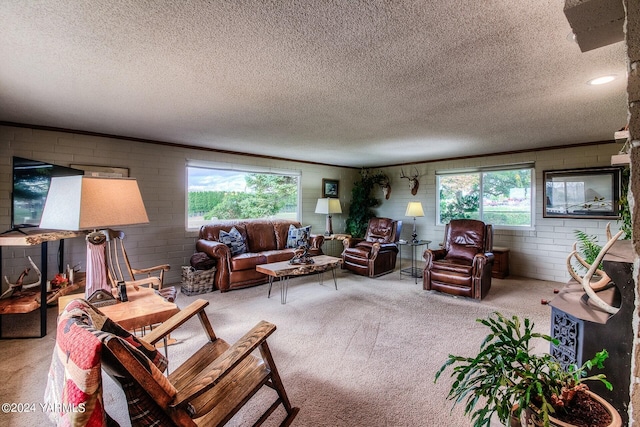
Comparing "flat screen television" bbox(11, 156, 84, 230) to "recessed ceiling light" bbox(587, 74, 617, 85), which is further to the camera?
"flat screen television" bbox(11, 156, 84, 230)

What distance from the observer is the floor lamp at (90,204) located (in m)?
1.69

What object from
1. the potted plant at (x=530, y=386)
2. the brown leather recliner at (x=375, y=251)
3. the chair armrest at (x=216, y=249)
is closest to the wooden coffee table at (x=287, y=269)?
the chair armrest at (x=216, y=249)

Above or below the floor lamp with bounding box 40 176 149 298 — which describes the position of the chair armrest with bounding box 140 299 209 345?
below

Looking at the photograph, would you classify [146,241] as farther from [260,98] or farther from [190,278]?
[260,98]

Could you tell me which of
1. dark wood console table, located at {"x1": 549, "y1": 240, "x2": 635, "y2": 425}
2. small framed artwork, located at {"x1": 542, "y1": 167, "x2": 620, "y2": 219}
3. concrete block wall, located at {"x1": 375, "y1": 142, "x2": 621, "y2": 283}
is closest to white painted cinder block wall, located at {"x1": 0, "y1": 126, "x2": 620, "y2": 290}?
concrete block wall, located at {"x1": 375, "y1": 142, "x2": 621, "y2": 283}

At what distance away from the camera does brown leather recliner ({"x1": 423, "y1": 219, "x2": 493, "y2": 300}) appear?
3.94 meters

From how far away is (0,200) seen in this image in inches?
135

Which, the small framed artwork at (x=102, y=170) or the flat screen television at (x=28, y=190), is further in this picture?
the small framed artwork at (x=102, y=170)

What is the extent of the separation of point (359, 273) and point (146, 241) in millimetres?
3516

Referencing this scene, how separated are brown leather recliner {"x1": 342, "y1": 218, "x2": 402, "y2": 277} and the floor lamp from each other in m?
3.92

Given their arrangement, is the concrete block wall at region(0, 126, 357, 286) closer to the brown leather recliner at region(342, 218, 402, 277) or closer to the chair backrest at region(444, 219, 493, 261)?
the brown leather recliner at region(342, 218, 402, 277)

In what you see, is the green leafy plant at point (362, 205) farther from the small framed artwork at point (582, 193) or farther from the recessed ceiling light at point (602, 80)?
the recessed ceiling light at point (602, 80)

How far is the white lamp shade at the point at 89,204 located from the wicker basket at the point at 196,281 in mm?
2442

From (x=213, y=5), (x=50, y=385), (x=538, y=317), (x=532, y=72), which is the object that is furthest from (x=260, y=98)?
(x=538, y=317)
